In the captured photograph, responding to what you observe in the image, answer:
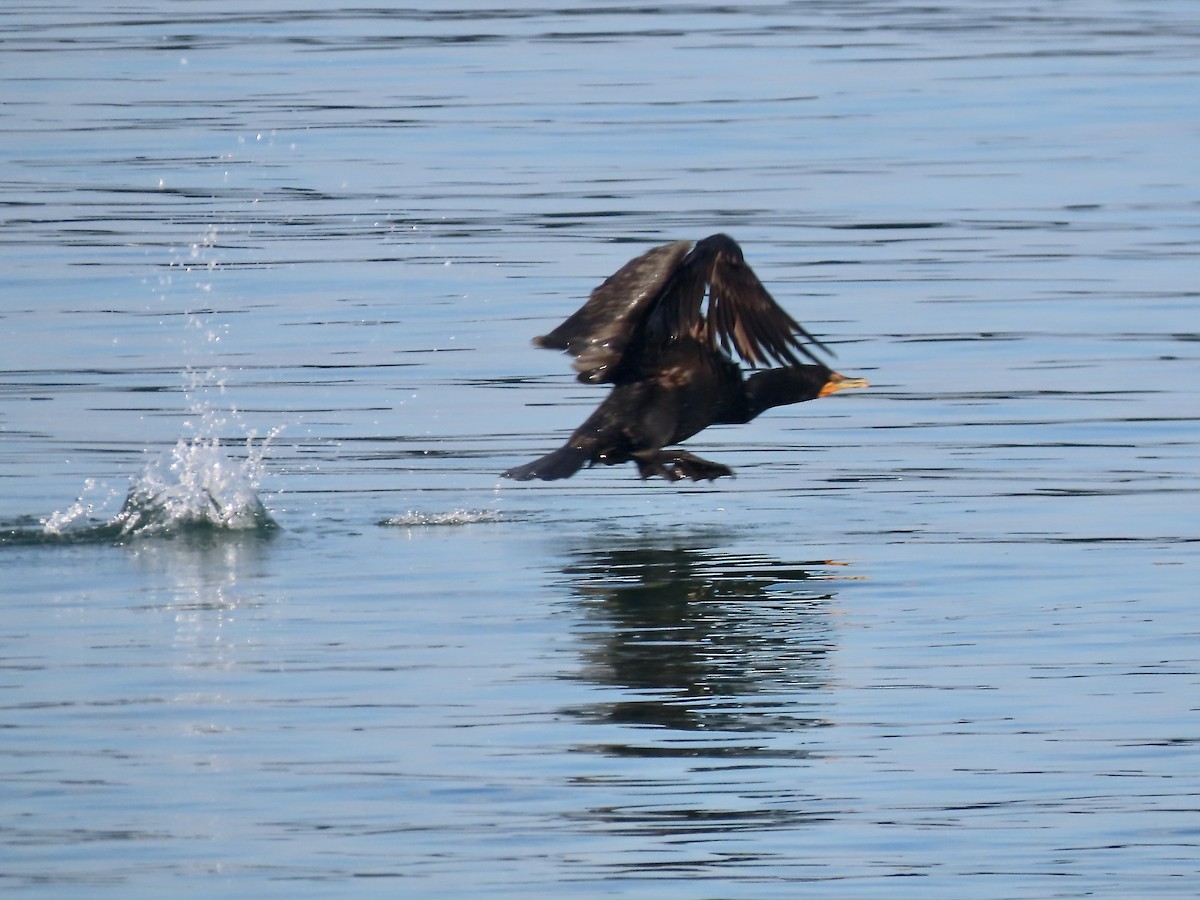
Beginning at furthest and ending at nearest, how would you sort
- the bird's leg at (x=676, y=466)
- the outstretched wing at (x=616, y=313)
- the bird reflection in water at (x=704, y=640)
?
the bird's leg at (x=676, y=466), the outstretched wing at (x=616, y=313), the bird reflection in water at (x=704, y=640)

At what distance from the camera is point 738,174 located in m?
16.2

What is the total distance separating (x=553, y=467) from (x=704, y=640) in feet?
5.41

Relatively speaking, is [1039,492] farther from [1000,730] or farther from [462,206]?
[462,206]

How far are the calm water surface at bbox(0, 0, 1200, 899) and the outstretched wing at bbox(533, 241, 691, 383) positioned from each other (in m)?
0.60

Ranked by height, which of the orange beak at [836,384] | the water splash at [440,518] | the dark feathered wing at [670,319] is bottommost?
the water splash at [440,518]

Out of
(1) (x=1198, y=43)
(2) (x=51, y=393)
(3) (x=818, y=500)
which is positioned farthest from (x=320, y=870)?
(1) (x=1198, y=43)

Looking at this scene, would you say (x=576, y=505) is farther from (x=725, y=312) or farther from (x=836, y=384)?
(x=836, y=384)

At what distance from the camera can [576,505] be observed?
966 centimetres

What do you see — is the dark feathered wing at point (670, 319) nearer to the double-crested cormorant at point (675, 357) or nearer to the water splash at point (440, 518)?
the double-crested cormorant at point (675, 357)

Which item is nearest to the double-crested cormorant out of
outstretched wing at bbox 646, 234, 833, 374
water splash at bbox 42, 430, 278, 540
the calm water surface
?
outstretched wing at bbox 646, 234, 833, 374

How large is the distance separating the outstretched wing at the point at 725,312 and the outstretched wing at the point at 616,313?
0.06 m

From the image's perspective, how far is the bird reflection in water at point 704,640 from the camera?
6754mm

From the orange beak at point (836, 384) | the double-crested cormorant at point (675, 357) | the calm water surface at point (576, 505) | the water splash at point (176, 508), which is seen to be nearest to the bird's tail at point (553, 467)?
the double-crested cormorant at point (675, 357)

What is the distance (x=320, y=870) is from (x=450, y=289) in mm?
8022
